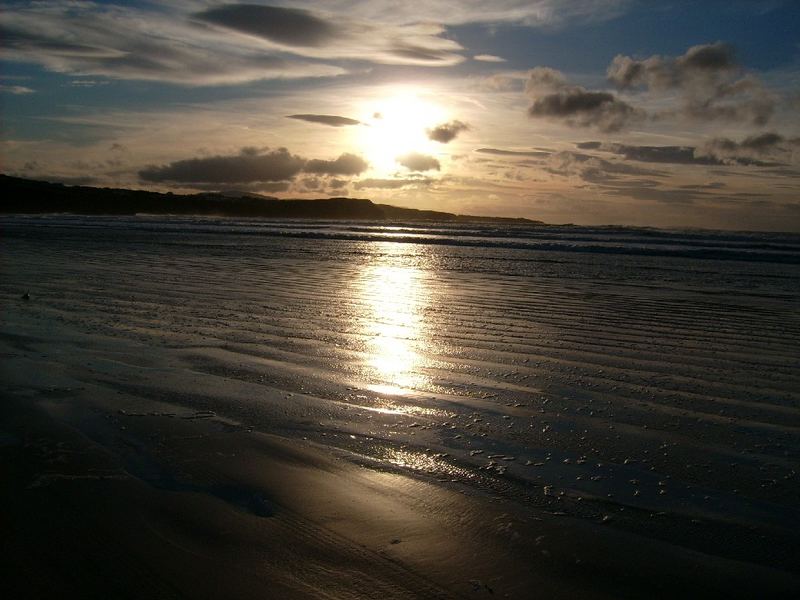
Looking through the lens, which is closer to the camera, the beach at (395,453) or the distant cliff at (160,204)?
the beach at (395,453)

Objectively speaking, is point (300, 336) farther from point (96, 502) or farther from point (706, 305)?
point (706, 305)

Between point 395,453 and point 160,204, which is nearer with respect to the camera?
point 395,453

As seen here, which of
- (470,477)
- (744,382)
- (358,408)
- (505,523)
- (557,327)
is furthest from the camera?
(557,327)

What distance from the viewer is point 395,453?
4473 mm

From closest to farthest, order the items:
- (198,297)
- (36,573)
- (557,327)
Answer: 1. (36,573)
2. (557,327)
3. (198,297)

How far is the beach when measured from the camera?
3055 mm

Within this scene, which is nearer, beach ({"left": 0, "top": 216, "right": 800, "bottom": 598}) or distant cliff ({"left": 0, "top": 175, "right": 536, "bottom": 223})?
beach ({"left": 0, "top": 216, "right": 800, "bottom": 598})

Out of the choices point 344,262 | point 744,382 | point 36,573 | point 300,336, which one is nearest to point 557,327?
point 744,382

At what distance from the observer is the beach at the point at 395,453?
3055 mm

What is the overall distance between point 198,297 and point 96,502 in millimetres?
8485

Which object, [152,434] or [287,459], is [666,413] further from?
[152,434]

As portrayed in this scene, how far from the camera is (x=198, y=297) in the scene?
38.7 feet

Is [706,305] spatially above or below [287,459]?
above

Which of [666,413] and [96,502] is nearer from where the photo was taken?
Result: [96,502]
